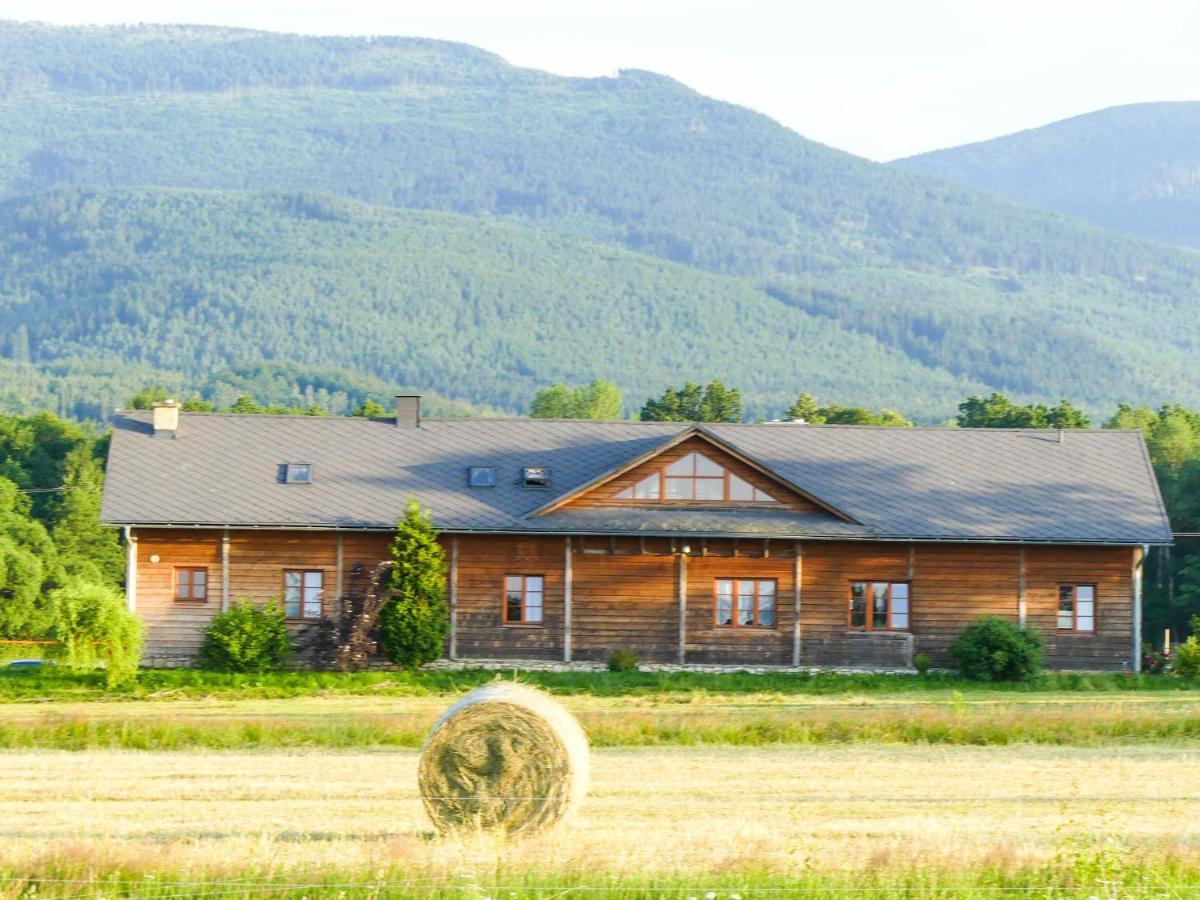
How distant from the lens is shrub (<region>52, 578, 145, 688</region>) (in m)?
33.4

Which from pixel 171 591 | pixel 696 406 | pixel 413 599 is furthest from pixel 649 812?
pixel 696 406

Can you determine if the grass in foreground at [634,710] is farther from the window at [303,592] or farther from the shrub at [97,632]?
the window at [303,592]

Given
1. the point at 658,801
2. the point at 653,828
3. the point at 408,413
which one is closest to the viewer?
the point at 653,828

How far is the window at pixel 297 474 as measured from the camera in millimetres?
39094

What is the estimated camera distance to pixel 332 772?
73.6ft

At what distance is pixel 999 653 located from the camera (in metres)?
36.0

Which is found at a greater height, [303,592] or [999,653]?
[303,592]

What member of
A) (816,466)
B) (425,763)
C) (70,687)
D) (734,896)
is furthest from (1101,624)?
(734,896)

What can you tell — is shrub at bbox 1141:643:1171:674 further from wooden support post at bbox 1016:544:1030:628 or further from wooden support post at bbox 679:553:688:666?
wooden support post at bbox 679:553:688:666

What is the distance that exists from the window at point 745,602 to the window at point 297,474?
27.5 ft

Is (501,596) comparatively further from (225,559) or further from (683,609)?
(225,559)


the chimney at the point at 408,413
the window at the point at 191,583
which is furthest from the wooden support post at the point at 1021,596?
the window at the point at 191,583

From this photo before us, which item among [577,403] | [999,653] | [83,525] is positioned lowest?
[999,653]

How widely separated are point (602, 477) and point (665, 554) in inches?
78.1
